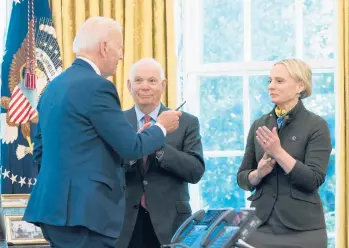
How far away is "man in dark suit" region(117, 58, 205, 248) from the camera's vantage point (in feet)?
9.84

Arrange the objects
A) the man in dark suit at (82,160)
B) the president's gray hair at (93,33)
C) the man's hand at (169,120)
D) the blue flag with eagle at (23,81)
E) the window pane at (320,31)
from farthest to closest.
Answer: the window pane at (320,31) < the blue flag with eagle at (23,81) < the man's hand at (169,120) < the president's gray hair at (93,33) < the man in dark suit at (82,160)

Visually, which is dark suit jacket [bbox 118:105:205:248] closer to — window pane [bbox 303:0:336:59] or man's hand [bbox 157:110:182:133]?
man's hand [bbox 157:110:182:133]

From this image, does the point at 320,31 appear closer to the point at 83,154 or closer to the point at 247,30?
the point at 247,30

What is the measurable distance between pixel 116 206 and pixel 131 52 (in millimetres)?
2375

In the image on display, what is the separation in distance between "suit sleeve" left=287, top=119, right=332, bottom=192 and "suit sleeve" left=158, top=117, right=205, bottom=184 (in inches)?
17.6

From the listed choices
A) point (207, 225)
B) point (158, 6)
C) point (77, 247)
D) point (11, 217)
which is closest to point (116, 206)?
point (77, 247)

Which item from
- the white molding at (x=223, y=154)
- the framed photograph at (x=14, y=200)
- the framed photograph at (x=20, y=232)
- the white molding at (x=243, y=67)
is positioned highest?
the white molding at (x=243, y=67)

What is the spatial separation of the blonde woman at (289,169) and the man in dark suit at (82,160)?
2.46 ft

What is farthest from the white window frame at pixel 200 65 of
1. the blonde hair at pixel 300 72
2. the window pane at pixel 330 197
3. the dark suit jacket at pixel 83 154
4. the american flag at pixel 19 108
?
the dark suit jacket at pixel 83 154

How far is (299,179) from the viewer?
2924 mm

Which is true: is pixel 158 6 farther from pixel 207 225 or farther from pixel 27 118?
pixel 207 225

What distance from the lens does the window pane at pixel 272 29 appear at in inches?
191

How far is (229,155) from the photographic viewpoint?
4.87 metres

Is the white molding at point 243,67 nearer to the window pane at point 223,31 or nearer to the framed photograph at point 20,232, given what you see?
the window pane at point 223,31
